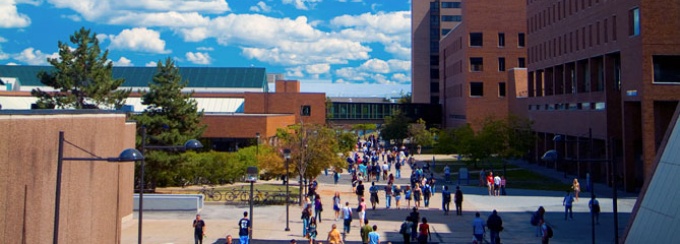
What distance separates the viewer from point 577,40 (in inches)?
1898

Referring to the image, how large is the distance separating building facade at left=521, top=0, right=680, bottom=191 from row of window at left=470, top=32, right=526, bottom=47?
58.4 ft

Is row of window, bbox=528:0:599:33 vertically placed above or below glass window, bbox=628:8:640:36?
above

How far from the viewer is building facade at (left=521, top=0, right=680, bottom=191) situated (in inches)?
1426

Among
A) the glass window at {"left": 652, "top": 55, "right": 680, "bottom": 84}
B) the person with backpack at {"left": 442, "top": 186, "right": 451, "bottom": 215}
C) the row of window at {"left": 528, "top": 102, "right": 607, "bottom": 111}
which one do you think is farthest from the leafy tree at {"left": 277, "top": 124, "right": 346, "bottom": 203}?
the glass window at {"left": 652, "top": 55, "right": 680, "bottom": 84}

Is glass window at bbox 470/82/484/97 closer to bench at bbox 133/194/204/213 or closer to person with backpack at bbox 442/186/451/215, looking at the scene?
person with backpack at bbox 442/186/451/215

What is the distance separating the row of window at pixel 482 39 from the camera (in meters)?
78.8

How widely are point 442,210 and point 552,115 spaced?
26662mm

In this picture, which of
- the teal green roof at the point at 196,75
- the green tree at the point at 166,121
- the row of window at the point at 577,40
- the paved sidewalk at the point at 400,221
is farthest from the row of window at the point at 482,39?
the green tree at the point at 166,121

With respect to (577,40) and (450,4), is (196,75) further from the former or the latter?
(577,40)

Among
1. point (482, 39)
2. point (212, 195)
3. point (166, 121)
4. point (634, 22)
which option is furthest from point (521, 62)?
point (212, 195)

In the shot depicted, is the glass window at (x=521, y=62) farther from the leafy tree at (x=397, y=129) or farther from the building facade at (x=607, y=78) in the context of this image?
the building facade at (x=607, y=78)

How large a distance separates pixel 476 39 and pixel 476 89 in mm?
6214

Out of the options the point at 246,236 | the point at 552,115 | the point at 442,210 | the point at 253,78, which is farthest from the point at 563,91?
the point at 253,78

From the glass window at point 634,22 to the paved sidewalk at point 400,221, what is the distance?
9544 millimetres
